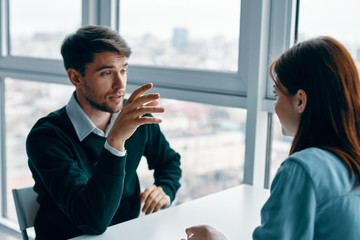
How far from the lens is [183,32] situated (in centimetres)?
206

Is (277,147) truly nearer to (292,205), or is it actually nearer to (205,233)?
(205,233)

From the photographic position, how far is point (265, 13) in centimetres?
172

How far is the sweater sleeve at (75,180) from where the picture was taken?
50.0 inches

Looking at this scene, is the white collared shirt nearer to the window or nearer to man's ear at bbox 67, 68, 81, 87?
man's ear at bbox 67, 68, 81, 87

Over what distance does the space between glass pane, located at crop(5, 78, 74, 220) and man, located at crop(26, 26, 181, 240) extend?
1197mm

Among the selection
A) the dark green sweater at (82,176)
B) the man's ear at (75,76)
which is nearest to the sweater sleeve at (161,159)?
the dark green sweater at (82,176)

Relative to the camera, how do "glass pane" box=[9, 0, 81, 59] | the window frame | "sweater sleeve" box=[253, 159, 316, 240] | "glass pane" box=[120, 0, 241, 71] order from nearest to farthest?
"sweater sleeve" box=[253, 159, 316, 240] < the window frame < "glass pane" box=[120, 0, 241, 71] < "glass pane" box=[9, 0, 81, 59]

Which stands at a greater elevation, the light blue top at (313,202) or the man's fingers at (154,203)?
the light blue top at (313,202)

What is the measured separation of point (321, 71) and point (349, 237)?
0.31 meters

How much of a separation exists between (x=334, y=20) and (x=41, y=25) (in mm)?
1807

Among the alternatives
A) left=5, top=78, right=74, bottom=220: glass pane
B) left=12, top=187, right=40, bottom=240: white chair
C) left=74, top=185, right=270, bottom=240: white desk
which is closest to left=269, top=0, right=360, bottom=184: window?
left=74, top=185, right=270, bottom=240: white desk

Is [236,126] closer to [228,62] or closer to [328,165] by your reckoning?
[228,62]

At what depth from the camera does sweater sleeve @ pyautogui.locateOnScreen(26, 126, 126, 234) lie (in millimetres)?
1270

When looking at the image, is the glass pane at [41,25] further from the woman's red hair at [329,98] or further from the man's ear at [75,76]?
the woman's red hair at [329,98]
